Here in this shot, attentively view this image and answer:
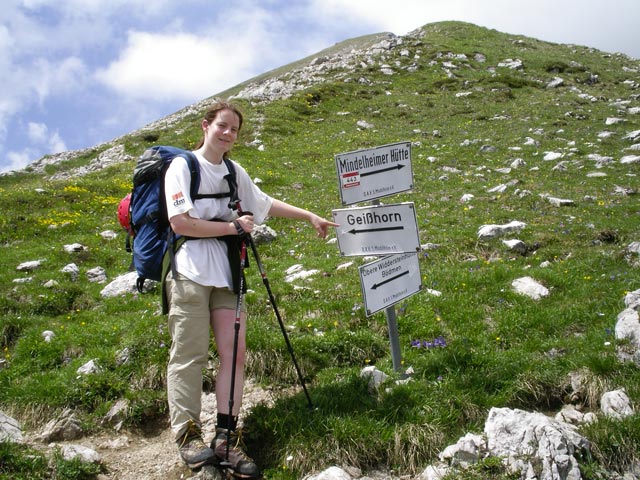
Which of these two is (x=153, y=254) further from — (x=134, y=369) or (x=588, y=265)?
(x=588, y=265)

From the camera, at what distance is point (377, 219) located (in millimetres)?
5383

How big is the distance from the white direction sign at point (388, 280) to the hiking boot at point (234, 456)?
191cm

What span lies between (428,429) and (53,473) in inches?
146

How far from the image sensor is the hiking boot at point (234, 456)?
4402 millimetres

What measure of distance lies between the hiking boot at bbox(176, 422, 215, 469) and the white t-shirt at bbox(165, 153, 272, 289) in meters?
1.42

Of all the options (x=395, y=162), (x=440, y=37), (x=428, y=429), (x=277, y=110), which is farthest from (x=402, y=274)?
(x=440, y=37)

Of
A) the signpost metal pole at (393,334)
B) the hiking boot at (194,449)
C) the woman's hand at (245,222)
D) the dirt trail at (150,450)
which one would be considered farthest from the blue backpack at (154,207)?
the signpost metal pole at (393,334)

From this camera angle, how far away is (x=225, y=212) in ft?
15.8

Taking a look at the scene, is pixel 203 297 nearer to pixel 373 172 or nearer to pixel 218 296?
pixel 218 296

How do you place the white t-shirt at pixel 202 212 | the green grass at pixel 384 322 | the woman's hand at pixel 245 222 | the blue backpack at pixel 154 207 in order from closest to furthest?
the white t-shirt at pixel 202 212 < the woman's hand at pixel 245 222 < the blue backpack at pixel 154 207 < the green grass at pixel 384 322

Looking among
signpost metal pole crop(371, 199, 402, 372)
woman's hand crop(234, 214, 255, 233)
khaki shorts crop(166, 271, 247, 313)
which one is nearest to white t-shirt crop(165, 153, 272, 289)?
khaki shorts crop(166, 271, 247, 313)

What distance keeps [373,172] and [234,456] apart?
129 inches

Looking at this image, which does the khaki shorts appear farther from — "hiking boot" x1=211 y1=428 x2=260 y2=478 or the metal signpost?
the metal signpost

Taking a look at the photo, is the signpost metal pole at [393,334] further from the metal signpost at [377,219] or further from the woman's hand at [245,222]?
the woman's hand at [245,222]
